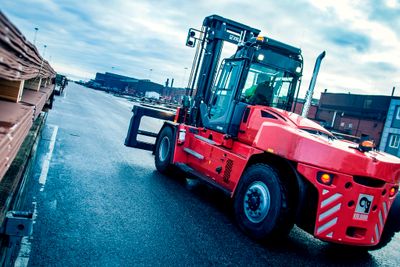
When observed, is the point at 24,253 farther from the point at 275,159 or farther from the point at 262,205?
the point at 275,159

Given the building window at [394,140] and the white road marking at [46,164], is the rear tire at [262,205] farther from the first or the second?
the building window at [394,140]

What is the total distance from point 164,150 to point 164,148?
0.18 ft

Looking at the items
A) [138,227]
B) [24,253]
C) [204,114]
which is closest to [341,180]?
[138,227]

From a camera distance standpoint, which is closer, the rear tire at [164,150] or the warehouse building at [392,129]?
the rear tire at [164,150]

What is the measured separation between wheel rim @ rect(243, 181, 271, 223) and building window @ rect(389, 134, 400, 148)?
124 feet

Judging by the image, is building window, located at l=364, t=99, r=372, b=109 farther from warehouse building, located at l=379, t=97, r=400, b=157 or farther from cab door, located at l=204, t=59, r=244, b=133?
cab door, located at l=204, t=59, r=244, b=133

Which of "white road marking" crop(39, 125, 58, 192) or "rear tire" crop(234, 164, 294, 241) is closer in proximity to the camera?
"rear tire" crop(234, 164, 294, 241)

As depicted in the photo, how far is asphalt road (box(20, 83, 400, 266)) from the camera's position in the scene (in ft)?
13.2

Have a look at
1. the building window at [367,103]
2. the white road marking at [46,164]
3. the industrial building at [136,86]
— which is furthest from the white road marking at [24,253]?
the industrial building at [136,86]

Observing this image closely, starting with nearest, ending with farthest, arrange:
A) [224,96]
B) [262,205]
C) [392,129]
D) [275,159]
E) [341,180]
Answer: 1. [341,180]
2. [262,205]
3. [275,159]
4. [224,96]
5. [392,129]

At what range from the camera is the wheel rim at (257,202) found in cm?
520

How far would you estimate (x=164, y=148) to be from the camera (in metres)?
8.95

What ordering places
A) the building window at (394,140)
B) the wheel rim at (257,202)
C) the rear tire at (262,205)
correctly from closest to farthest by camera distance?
the rear tire at (262,205), the wheel rim at (257,202), the building window at (394,140)

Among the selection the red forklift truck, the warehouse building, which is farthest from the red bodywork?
the warehouse building
